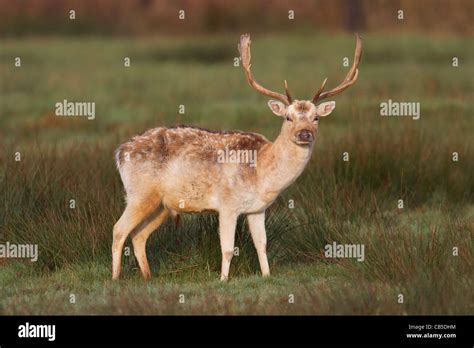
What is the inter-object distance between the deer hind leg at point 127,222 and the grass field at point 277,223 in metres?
0.23

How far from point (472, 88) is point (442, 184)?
11.0 m

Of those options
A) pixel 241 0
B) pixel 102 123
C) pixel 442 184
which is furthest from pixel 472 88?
pixel 241 0

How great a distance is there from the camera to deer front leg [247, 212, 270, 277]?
41.3 ft

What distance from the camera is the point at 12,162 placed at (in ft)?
48.6

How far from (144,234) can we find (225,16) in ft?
87.2

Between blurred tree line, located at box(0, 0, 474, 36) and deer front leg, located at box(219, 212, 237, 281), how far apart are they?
2563 cm

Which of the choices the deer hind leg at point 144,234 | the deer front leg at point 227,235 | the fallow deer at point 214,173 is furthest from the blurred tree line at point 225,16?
the deer front leg at point 227,235

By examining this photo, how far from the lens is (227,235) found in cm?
1238

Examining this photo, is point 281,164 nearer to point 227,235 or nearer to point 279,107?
point 279,107

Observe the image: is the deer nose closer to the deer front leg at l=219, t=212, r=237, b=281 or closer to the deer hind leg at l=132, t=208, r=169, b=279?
the deer front leg at l=219, t=212, r=237, b=281

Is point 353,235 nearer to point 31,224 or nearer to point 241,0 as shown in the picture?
point 31,224

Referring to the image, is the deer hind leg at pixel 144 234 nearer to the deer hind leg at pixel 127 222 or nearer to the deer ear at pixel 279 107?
the deer hind leg at pixel 127 222

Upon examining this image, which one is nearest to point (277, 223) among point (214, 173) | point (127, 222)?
point (214, 173)

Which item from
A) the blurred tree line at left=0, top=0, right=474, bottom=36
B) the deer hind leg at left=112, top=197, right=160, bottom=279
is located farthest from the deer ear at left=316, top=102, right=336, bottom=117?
the blurred tree line at left=0, top=0, right=474, bottom=36
